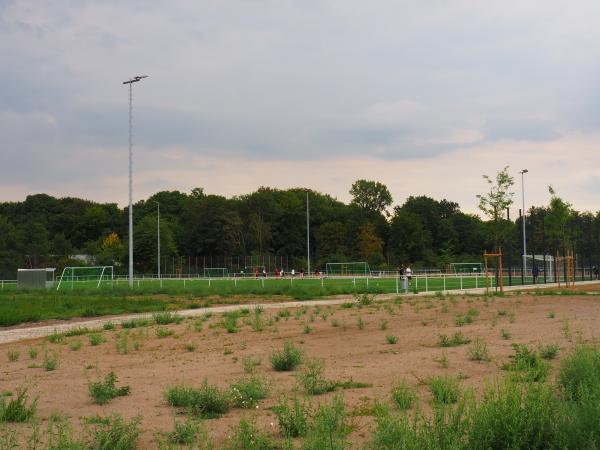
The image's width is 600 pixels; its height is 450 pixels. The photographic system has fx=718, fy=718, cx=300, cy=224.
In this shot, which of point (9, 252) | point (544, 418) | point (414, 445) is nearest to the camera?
point (414, 445)

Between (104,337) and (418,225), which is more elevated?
(418,225)

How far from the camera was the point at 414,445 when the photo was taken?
19.2 feet

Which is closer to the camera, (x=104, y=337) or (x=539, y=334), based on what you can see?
(x=539, y=334)

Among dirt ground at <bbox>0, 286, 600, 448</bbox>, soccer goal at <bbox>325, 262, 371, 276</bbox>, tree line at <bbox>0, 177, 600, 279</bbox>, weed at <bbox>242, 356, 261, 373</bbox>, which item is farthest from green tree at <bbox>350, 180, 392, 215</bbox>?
weed at <bbox>242, 356, 261, 373</bbox>

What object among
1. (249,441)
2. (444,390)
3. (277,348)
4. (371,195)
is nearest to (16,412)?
(249,441)

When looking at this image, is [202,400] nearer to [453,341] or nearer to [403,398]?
[403,398]

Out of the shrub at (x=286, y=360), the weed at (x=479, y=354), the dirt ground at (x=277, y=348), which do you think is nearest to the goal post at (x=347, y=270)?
the dirt ground at (x=277, y=348)

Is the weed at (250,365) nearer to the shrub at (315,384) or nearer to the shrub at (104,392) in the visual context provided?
the shrub at (315,384)

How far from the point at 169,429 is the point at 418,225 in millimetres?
111824

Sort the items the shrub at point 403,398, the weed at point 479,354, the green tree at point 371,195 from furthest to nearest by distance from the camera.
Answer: the green tree at point 371,195
the weed at point 479,354
the shrub at point 403,398

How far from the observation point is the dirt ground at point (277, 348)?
30.1ft

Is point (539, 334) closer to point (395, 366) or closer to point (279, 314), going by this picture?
point (395, 366)

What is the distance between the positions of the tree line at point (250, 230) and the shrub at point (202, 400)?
276ft

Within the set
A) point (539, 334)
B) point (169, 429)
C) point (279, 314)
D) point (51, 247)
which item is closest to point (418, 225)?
point (51, 247)
